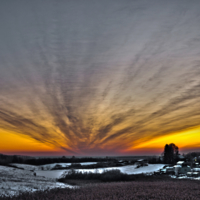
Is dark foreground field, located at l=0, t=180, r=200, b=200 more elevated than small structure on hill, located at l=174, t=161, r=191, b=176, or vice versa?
dark foreground field, located at l=0, t=180, r=200, b=200

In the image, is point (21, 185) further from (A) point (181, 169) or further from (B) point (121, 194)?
(A) point (181, 169)

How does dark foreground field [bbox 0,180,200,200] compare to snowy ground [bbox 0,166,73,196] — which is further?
snowy ground [bbox 0,166,73,196]

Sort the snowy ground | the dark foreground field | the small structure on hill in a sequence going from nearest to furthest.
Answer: the dark foreground field < the snowy ground < the small structure on hill

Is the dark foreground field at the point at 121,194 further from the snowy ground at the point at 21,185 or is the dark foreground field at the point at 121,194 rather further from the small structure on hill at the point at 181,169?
the small structure on hill at the point at 181,169

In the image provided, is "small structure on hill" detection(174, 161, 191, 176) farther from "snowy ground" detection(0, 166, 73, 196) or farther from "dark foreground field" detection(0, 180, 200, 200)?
"dark foreground field" detection(0, 180, 200, 200)

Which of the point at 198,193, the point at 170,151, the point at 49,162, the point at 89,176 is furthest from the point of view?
the point at 49,162

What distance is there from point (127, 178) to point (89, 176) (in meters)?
7.66

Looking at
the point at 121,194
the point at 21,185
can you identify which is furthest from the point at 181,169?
the point at 21,185

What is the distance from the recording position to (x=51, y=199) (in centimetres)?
1019

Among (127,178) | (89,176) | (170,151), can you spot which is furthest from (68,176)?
(170,151)

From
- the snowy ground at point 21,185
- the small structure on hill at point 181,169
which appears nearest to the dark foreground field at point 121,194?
the snowy ground at point 21,185

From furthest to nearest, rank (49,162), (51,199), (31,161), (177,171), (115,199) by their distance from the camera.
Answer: (49,162) < (31,161) < (177,171) < (51,199) < (115,199)

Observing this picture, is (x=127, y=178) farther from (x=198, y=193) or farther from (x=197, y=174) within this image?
(x=198, y=193)

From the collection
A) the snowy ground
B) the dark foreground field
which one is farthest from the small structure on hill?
the dark foreground field
